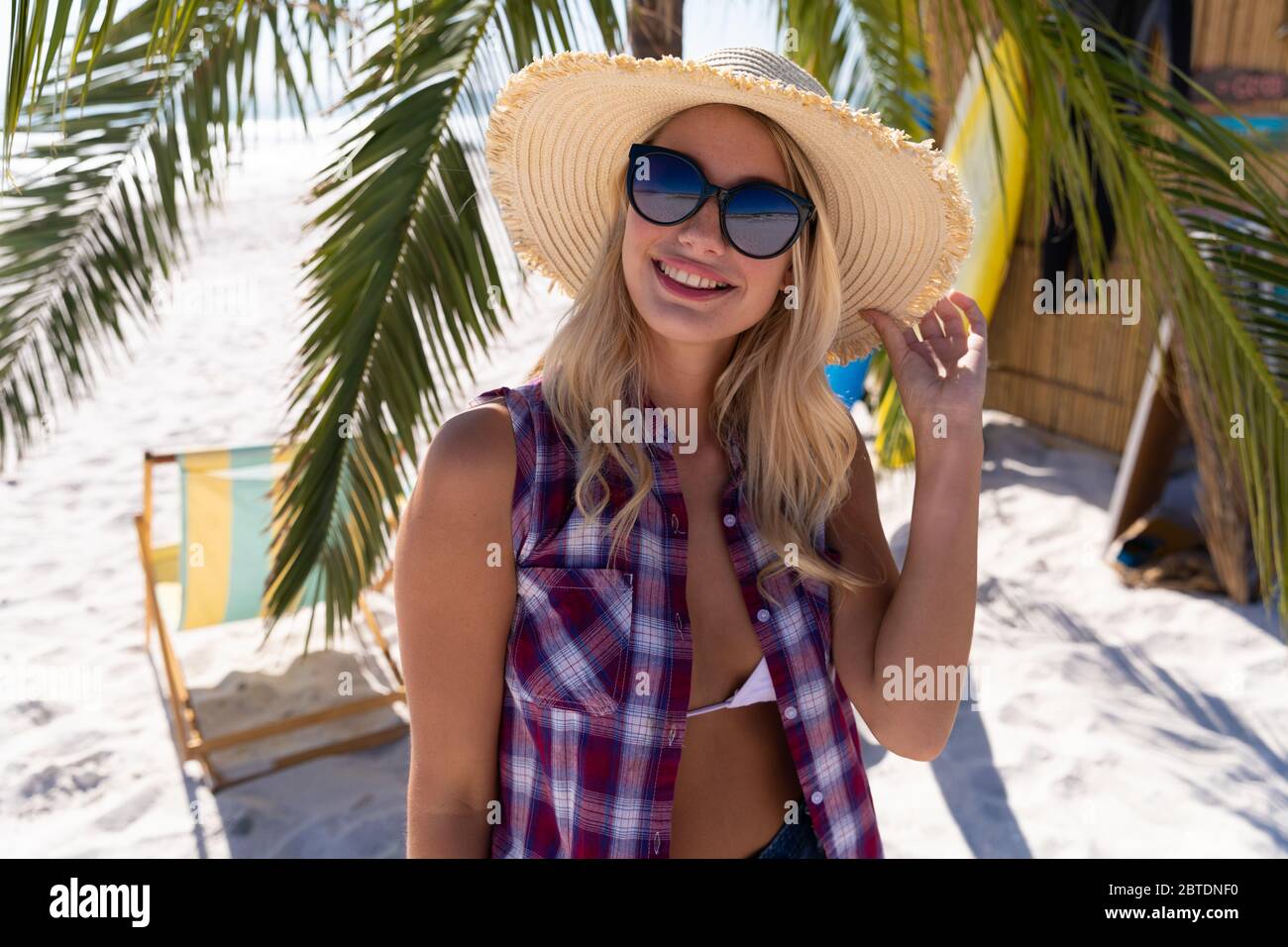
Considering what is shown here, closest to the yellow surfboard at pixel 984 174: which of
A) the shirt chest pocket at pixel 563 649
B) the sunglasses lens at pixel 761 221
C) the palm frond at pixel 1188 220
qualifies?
the palm frond at pixel 1188 220

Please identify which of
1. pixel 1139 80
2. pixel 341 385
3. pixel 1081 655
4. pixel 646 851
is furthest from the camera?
pixel 1081 655

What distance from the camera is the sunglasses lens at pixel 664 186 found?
1.54 meters

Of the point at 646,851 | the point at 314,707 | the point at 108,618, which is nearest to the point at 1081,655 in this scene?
the point at 314,707

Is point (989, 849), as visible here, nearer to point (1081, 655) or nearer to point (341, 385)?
point (1081, 655)

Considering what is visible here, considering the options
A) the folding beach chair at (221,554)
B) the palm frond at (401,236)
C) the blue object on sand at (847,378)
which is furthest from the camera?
the folding beach chair at (221,554)

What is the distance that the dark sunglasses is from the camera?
5.03ft

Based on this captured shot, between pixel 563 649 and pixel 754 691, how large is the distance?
30 cm

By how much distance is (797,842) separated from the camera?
156 centimetres

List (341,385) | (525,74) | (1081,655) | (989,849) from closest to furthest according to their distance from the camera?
(525,74)
(341,385)
(989,849)
(1081,655)

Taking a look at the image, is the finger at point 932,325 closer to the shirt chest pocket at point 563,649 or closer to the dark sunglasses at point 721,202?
the dark sunglasses at point 721,202

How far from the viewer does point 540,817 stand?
1.47 meters

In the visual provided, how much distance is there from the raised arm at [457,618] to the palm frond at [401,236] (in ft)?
3.94

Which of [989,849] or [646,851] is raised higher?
[646,851]
